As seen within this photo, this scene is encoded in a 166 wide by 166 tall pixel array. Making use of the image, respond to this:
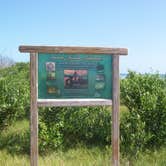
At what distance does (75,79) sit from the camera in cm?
525

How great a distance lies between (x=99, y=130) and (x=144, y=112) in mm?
1124

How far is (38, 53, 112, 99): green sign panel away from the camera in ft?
17.1

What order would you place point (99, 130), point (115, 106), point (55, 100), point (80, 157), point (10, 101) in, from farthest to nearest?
point (10, 101), point (99, 130), point (80, 157), point (115, 106), point (55, 100)

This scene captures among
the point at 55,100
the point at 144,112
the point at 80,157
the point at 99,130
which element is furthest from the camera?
the point at 99,130

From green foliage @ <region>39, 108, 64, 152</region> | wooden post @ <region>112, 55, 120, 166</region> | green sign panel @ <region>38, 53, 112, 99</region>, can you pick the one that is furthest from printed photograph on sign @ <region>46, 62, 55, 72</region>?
green foliage @ <region>39, 108, 64, 152</region>

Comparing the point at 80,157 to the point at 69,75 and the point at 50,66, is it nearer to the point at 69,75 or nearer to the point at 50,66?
the point at 69,75

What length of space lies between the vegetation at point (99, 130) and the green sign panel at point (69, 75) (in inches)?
59.8

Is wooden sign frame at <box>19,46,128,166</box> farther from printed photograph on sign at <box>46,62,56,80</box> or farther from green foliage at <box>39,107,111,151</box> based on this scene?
green foliage at <box>39,107,111,151</box>

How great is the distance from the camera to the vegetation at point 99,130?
6.56 metres

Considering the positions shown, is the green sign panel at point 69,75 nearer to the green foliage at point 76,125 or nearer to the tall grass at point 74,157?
the tall grass at point 74,157

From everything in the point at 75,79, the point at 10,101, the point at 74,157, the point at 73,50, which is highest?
the point at 73,50

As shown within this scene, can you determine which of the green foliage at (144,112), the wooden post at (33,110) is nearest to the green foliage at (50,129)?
the green foliage at (144,112)

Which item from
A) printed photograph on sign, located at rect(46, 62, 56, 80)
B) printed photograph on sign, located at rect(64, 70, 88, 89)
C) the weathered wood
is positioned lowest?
the weathered wood

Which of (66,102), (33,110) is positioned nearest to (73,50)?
(66,102)
